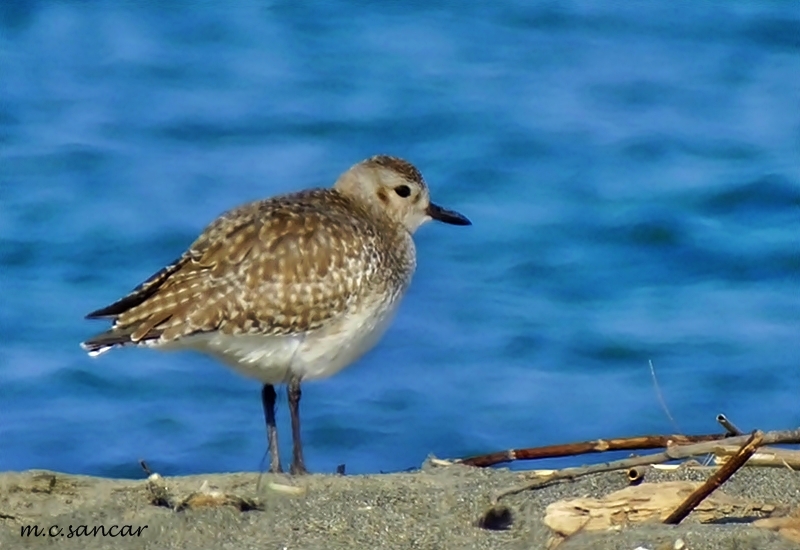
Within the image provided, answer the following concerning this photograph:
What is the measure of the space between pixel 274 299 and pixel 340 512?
4.77 feet

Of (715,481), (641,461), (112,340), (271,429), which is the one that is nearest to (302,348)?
(271,429)

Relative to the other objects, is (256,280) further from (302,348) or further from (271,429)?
(271,429)

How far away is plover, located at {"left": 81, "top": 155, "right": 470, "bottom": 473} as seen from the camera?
6.62m

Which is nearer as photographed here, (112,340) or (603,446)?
(603,446)

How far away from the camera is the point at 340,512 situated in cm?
556

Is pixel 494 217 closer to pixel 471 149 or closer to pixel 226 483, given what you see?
pixel 471 149

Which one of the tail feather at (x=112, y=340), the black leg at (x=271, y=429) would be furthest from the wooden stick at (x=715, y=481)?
the tail feather at (x=112, y=340)

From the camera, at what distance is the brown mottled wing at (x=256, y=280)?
660cm

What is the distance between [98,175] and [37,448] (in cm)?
362

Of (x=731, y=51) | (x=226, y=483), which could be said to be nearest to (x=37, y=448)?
(x=226, y=483)

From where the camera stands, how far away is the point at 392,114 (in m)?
13.5

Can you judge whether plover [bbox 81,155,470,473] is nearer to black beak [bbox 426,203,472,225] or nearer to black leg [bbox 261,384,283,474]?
black leg [bbox 261,384,283,474]

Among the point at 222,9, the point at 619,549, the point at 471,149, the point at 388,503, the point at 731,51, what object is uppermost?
the point at 222,9

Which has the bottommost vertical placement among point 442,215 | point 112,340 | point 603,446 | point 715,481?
point 715,481
